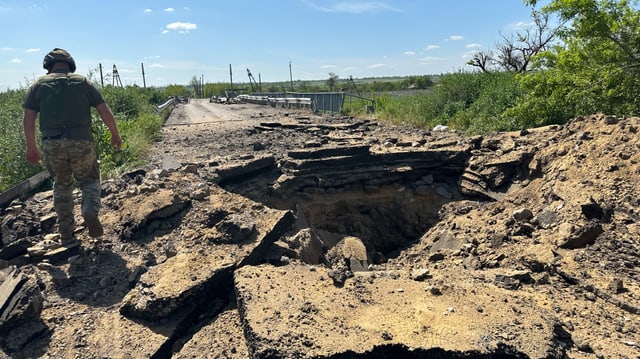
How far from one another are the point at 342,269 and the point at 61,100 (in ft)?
10.7

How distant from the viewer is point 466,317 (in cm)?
281

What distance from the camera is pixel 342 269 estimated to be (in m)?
3.60

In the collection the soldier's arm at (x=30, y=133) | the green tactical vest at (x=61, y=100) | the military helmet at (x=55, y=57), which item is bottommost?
the soldier's arm at (x=30, y=133)

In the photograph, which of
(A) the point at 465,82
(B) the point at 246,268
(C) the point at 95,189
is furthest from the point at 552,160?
(A) the point at 465,82

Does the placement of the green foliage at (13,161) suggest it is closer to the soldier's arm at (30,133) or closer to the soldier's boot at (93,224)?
the soldier's arm at (30,133)

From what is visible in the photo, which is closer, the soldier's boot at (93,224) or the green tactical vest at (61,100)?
the green tactical vest at (61,100)

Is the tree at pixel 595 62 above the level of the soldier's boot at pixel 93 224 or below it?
above

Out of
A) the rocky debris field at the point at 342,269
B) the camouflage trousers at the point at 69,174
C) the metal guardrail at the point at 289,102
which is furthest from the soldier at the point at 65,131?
the metal guardrail at the point at 289,102

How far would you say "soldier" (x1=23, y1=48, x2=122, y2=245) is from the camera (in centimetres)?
402

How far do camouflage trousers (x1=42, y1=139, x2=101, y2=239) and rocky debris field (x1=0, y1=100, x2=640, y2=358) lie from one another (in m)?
0.36

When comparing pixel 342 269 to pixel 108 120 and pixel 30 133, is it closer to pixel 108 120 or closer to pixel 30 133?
pixel 108 120

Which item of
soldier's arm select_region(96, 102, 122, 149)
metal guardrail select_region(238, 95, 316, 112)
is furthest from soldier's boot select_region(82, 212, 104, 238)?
metal guardrail select_region(238, 95, 316, 112)

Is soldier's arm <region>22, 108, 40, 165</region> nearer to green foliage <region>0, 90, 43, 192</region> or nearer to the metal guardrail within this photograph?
green foliage <region>0, 90, 43, 192</region>

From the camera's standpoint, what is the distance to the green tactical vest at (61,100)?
399 centimetres
